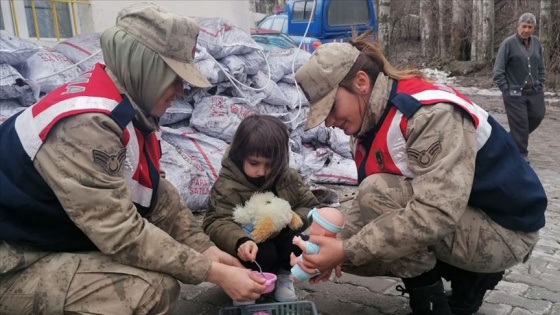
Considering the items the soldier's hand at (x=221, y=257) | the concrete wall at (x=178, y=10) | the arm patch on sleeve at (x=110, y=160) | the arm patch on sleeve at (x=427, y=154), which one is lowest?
the soldier's hand at (x=221, y=257)

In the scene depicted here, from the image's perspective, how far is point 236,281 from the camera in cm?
215

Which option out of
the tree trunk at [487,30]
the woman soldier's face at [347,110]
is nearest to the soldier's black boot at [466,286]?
the woman soldier's face at [347,110]

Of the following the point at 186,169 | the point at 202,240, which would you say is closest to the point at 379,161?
the point at 202,240

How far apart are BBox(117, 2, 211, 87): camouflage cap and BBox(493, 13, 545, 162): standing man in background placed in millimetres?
5882

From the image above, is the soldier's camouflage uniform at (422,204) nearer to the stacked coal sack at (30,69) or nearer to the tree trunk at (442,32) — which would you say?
the stacked coal sack at (30,69)

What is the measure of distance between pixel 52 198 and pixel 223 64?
3642 mm

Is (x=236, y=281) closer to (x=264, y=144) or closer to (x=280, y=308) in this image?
(x=280, y=308)

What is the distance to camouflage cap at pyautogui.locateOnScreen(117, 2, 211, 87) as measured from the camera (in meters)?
2.13

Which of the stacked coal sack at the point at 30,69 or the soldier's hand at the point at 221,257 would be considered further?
the stacked coal sack at the point at 30,69

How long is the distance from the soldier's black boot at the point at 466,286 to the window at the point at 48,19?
443cm

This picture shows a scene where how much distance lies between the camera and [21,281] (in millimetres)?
2029

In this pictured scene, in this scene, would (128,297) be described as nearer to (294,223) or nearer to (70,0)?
(294,223)

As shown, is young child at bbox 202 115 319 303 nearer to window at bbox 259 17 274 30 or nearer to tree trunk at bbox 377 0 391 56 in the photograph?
tree trunk at bbox 377 0 391 56

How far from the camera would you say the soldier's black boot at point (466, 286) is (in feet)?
8.30
